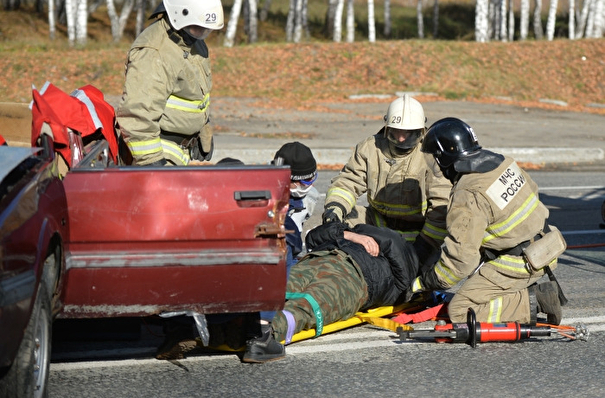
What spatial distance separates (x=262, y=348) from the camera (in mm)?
4957

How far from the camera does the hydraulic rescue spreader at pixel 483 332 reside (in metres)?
5.36

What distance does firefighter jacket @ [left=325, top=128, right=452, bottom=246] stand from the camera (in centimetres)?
671

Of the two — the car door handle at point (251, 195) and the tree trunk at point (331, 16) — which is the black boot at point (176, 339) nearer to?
the car door handle at point (251, 195)

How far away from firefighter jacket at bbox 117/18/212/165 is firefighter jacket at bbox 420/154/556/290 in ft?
6.36

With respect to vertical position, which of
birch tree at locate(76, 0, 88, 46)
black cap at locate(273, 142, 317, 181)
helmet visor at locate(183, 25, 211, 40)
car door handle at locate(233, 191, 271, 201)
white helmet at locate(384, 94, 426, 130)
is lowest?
black cap at locate(273, 142, 317, 181)

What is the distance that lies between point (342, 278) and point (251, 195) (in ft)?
5.40

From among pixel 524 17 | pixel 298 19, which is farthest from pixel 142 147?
pixel 524 17

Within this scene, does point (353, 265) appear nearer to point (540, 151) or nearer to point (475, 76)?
point (540, 151)

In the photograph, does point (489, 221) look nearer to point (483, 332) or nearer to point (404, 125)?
point (483, 332)

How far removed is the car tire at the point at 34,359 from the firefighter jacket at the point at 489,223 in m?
2.62

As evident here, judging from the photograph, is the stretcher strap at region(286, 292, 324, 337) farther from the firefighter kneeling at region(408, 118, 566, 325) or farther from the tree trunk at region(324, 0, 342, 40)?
the tree trunk at region(324, 0, 342, 40)

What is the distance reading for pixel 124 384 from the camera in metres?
4.56

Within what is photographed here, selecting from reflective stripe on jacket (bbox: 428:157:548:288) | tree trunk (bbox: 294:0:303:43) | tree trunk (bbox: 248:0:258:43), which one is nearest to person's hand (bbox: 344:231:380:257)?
reflective stripe on jacket (bbox: 428:157:548:288)

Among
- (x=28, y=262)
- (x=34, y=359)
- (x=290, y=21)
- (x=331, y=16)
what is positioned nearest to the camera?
(x=28, y=262)
